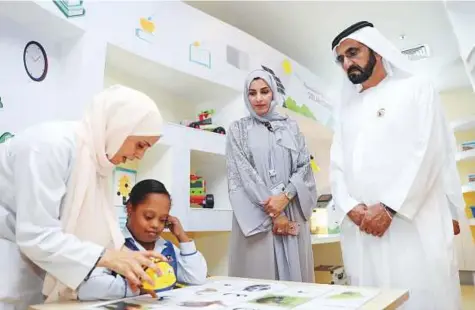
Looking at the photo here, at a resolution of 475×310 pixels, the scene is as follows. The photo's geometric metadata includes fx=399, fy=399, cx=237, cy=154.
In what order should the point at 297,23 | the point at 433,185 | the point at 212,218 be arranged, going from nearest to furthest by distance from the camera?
the point at 433,185
the point at 212,218
the point at 297,23

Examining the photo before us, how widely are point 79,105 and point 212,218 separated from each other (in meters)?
1.10

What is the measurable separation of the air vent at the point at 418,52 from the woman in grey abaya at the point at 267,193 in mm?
2664

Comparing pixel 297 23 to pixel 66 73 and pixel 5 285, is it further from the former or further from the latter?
pixel 5 285

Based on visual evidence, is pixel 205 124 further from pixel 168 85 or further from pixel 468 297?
pixel 468 297

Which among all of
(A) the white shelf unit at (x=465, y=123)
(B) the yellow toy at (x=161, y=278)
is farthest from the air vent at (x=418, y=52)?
(B) the yellow toy at (x=161, y=278)

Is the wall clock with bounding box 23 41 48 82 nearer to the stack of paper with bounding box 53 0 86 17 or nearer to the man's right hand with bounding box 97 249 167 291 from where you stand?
the stack of paper with bounding box 53 0 86 17

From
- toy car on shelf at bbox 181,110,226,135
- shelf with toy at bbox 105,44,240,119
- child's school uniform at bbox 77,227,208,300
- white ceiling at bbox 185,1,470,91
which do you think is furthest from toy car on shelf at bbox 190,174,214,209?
white ceiling at bbox 185,1,470,91

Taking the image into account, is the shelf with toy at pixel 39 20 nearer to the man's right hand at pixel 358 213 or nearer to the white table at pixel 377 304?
the white table at pixel 377 304

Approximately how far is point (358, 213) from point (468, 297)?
2.94 metres

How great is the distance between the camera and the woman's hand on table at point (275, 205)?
172cm

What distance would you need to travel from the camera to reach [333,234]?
386 centimetres

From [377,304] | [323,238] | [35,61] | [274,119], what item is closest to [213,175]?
[274,119]

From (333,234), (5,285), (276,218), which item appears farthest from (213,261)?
(5,285)

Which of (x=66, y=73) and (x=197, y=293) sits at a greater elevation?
(x=66, y=73)
